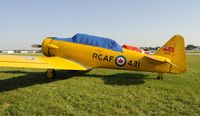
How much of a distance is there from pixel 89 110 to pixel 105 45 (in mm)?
4543

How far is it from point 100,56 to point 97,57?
5.8 inches

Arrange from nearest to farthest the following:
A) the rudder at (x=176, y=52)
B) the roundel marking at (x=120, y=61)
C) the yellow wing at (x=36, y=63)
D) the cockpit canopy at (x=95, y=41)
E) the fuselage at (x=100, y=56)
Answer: the yellow wing at (x=36, y=63) → the rudder at (x=176, y=52) → the fuselage at (x=100, y=56) → the roundel marking at (x=120, y=61) → the cockpit canopy at (x=95, y=41)

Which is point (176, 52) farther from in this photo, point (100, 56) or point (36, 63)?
point (36, 63)

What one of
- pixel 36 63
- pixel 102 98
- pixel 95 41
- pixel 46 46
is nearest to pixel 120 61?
pixel 95 41

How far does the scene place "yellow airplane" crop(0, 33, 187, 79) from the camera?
7793mm

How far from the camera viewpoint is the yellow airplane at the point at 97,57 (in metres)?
7.79

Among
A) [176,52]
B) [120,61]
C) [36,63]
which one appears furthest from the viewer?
[120,61]

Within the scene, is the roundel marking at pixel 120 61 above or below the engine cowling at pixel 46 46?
below

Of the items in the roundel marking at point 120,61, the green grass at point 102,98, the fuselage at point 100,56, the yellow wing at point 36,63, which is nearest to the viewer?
the green grass at point 102,98

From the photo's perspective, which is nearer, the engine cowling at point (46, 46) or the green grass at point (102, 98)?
the green grass at point (102, 98)

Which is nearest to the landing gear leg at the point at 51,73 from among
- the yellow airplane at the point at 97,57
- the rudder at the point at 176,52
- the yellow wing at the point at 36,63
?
the yellow airplane at the point at 97,57

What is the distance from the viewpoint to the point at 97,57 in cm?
899

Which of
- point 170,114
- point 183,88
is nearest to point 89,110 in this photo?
point 170,114

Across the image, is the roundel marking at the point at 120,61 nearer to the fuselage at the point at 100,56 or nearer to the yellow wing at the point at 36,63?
the fuselage at the point at 100,56
